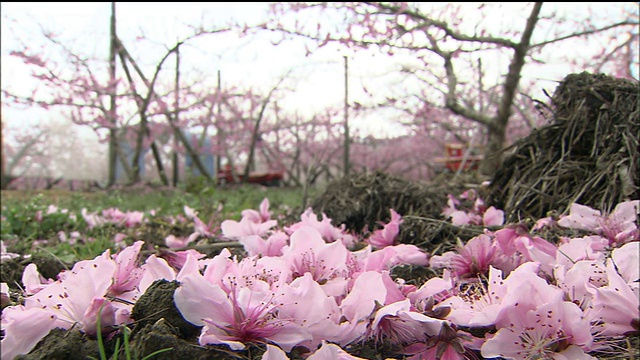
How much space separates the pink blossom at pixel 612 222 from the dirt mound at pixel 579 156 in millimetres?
272

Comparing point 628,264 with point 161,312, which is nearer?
point 161,312

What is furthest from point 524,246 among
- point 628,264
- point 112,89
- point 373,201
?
point 112,89

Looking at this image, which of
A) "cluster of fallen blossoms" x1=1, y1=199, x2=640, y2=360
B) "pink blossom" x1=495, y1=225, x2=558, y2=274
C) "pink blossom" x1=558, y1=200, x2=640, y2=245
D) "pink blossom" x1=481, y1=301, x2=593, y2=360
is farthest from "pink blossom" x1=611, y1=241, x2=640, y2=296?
"pink blossom" x1=558, y1=200, x2=640, y2=245

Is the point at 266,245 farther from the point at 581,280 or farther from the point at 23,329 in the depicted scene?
the point at 581,280

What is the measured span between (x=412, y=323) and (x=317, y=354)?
20 cm

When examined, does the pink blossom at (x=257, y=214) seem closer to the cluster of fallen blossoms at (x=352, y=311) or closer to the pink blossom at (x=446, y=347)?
the cluster of fallen blossoms at (x=352, y=311)

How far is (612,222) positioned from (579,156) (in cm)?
80

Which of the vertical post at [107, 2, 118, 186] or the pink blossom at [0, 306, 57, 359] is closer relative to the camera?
the pink blossom at [0, 306, 57, 359]

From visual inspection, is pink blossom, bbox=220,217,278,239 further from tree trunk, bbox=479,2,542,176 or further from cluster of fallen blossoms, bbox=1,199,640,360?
tree trunk, bbox=479,2,542,176

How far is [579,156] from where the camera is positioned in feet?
6.85

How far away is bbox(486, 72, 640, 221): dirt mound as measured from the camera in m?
1.83

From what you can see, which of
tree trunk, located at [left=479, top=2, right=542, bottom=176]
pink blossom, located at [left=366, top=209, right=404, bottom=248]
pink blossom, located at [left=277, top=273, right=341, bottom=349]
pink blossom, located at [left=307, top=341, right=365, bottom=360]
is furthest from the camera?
tree trunk, located at [left=479, top=2, right=542, bottom=176]

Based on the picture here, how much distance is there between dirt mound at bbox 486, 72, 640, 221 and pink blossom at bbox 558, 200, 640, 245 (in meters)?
0.27

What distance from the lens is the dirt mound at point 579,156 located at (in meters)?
1.83
